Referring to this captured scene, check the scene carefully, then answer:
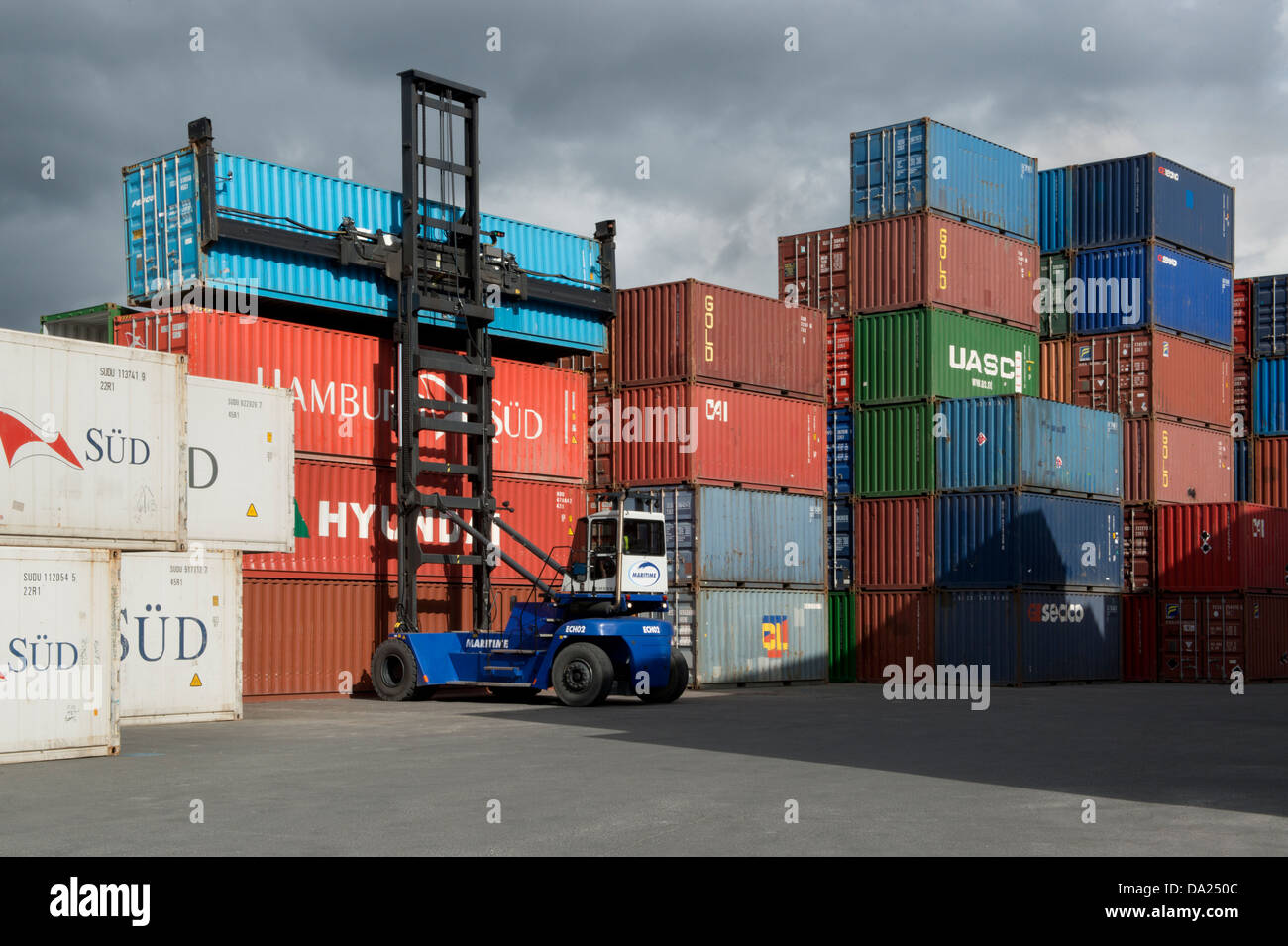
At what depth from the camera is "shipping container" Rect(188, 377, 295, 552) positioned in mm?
20359

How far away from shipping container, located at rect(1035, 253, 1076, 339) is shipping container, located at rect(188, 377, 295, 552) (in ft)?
73.1

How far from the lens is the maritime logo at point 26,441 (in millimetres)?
15109

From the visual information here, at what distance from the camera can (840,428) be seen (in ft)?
113

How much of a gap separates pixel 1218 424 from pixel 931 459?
35.5ft

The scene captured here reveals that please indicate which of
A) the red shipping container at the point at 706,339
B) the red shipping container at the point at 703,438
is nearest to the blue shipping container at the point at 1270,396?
the red shipping container at the point at 706,339

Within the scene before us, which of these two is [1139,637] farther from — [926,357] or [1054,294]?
[926,357]

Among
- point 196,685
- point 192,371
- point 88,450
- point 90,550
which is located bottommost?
point 196,685

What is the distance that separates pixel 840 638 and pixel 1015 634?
13.8ft

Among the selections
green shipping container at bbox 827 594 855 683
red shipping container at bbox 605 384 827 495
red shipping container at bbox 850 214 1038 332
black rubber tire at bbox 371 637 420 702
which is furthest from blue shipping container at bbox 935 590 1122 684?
black rubber tire at bbox 371 637 420 702

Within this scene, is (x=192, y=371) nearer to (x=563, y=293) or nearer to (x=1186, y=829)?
(x=563, y=293)

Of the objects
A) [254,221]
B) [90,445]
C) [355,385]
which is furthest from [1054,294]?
[90,445]

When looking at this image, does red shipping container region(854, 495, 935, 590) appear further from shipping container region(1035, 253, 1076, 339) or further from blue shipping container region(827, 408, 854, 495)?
shipping container region(1035, 253, 1076, 339)

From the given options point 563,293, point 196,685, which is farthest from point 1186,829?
point 563,293
